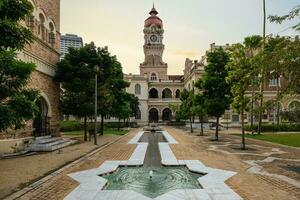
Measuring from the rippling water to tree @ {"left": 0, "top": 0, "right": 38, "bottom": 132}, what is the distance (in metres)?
3.29

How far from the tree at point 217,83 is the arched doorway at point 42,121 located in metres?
12.5

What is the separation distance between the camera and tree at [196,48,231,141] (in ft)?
87.6

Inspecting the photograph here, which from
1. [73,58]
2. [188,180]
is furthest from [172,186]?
[73,58]

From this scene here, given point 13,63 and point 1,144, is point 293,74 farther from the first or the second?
point 1,144

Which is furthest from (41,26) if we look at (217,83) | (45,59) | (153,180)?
(153,180)

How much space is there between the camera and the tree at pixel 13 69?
7711 millimetres

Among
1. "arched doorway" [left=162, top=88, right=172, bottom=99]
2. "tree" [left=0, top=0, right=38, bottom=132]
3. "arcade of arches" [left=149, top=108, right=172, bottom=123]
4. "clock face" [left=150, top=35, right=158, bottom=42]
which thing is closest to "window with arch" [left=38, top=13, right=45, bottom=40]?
"tree" [left=0, top=0, right=38, bottom=132]

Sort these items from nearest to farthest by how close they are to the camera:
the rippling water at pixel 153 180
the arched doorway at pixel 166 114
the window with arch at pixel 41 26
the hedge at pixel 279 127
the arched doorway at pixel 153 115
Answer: the rippling water at pixel 153 180
the window with arch at pixel 41 26
the hedge at pixel 279 127
the arched doorway at pixel 166 114
the arched doorway at pixel 153 115

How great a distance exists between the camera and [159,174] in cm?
1172

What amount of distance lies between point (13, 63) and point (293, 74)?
31.0 feet

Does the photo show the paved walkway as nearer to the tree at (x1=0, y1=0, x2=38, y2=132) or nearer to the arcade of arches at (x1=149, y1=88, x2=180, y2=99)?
the tree at (x1=0, y1=0, x2=38, y2=132)

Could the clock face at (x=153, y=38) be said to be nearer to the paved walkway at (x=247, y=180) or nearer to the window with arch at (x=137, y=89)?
the window with arch at (x=137, y=89)

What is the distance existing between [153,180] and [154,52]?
7839 centimetres

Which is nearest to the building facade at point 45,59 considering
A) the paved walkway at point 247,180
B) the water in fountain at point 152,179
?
the paved walkway at point 247,180
